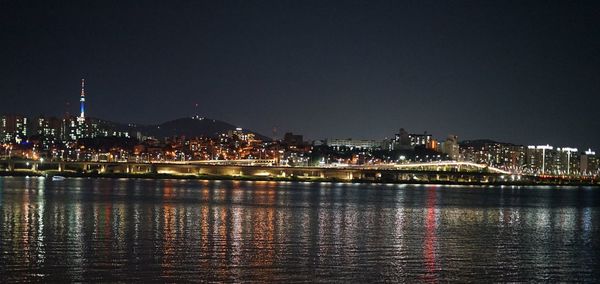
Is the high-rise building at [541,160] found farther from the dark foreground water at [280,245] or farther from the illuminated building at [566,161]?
the dark foreground water at [280,245]

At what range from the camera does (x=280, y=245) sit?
25.9 meters

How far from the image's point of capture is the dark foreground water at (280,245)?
20.2 meters

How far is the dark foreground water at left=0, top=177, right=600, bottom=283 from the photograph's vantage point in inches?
796

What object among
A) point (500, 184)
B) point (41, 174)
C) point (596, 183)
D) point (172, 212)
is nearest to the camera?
point (172, 212)

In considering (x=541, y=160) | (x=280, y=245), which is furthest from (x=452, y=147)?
(x=280, y=245)

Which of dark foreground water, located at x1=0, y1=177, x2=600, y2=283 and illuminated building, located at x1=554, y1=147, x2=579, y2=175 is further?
illuminated building, located at x1=554, y1=147, x2=579, y2=175

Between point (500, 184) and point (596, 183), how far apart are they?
2041cm

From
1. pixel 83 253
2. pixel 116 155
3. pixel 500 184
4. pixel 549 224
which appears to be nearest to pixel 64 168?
pixel 116 155

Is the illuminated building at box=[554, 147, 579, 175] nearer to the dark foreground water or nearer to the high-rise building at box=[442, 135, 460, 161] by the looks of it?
the high-rise building at box=[442, 135, 460, 161]

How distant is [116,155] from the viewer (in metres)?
157

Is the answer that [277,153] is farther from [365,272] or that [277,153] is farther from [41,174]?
[365,272]

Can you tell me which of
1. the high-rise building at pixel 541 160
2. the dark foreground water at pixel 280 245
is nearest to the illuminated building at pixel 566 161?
the high-rise building at pixel 541 160

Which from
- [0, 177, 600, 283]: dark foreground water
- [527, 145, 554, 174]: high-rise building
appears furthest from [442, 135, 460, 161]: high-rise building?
[0, 177, 600, 283]: dark foreground water

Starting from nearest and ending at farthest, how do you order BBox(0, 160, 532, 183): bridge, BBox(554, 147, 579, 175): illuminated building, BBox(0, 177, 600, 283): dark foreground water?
BBox(0, 177, 600, 283): dark foreground water → BBox(0, 160, 532, 183): bridge → BBox(554, 147, 579, 175): illuminated building
